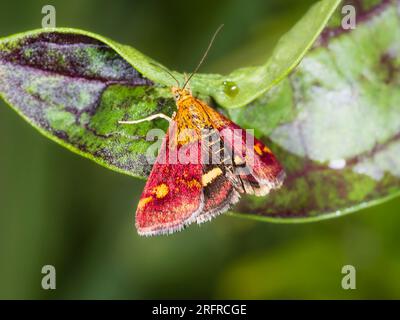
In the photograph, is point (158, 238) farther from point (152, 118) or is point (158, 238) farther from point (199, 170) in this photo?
point (152, 118)

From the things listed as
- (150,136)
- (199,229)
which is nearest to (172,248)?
(199,229)

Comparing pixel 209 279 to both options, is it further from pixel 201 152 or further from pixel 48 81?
pixel 48 81

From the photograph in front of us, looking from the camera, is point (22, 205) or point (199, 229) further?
point (199, 229)

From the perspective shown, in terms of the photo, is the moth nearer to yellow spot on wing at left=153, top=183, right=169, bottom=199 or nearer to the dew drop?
yellow spot on wing at left=153, top=183, right=169, bottom=199

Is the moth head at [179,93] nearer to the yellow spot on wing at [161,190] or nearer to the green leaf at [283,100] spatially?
the green leaf at [283,100]

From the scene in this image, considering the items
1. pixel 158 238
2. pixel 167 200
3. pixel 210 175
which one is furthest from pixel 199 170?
pixel 158 238

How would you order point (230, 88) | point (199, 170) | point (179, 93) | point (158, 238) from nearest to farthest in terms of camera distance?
point (230, 88) → point (179, 93) → point (199, 170) → point (158, 238)

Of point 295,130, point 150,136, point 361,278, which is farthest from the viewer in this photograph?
point 361,278

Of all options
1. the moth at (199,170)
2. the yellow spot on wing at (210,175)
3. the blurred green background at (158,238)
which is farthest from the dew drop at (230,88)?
the blurred green background at (158,238)
